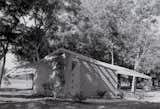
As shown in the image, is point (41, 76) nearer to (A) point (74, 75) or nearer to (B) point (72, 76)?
(B) point (72, 76)

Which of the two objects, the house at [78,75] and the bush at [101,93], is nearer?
the house at [78,75]

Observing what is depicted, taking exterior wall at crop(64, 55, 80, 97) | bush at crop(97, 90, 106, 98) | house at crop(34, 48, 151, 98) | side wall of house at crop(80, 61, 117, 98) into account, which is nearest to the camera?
exterior wall at crop(64, 55, 80, 97)

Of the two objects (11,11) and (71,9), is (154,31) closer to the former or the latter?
A: (71,9)

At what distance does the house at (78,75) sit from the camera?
68.3 ft

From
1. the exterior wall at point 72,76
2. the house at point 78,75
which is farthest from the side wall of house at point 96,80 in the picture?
the exterior wall at point 72,76

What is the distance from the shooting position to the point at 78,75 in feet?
68.7

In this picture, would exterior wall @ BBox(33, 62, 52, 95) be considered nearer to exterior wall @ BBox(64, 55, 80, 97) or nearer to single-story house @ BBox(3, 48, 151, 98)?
single-story house @ BBox(3, 48, 151, 98)

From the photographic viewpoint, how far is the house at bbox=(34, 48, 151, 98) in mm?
20812

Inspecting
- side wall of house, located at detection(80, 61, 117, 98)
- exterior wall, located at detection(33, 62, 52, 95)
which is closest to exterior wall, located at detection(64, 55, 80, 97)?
side wall of house, located at detection(80, 61, 117, 98)

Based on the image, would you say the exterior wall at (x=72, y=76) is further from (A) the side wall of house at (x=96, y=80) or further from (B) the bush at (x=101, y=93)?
(B) the bush at (x=101, y=93)

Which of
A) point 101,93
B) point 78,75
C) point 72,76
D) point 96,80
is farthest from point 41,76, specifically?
point 101,93

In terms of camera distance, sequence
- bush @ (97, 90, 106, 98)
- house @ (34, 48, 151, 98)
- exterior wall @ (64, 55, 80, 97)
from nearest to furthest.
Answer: exterior wall @ (64, 55, 80, 97)
house @ (34, 48, 151, 98)
bush @ (97, 90, 106, 98)

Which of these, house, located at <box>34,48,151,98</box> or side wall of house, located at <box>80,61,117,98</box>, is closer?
house, located at <box>34,48,151,98</box>

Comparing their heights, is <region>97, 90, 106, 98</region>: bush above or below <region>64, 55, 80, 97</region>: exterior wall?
below
